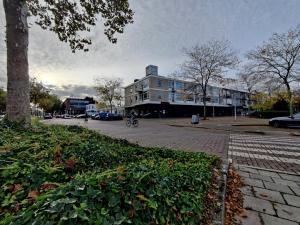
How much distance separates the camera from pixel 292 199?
303cm

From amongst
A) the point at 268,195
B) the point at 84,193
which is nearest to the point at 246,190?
the point at 268,195

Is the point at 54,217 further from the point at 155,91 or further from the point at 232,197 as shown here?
the point at 155,91

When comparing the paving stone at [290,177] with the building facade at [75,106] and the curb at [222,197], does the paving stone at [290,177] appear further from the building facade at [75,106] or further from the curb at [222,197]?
the building facade at [75,106]

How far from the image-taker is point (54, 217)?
115 centimetres

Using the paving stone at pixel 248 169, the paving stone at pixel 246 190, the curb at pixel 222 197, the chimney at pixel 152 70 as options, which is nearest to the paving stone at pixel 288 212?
the paving stone at pixel 246 190

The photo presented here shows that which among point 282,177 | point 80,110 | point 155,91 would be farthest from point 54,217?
point 80,110

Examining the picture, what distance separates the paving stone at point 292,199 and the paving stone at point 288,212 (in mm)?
162

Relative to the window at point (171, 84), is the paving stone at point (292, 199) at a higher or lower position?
lower

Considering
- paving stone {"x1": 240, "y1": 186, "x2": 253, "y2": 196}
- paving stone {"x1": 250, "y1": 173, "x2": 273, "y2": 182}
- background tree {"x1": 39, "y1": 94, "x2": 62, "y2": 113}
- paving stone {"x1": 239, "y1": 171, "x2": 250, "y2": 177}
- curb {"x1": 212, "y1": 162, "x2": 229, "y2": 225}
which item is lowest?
paving stone {"x1": 240, "y1": 186, "x2": 253, "y2": 196}

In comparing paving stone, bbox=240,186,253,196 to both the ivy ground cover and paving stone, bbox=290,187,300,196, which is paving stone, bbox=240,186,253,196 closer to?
paving stone, bbox=290,187,300,196

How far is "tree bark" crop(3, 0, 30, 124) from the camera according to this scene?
16.2 feet

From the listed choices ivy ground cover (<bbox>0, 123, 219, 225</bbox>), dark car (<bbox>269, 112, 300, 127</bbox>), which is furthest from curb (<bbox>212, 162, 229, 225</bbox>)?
dark car (<bbox>269, 112, 300, 127</bbox>)

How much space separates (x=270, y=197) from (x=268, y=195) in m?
0.08

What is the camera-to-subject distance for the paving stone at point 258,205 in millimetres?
2716
